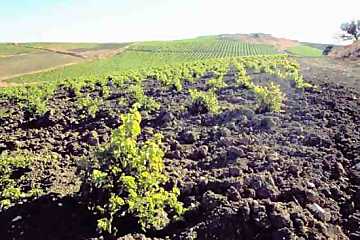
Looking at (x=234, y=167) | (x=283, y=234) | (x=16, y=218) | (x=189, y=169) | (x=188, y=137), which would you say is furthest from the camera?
(x=188, y=137)

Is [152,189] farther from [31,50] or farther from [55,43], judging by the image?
[55,43]

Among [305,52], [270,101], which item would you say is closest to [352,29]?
[305,52]

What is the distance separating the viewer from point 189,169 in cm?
944

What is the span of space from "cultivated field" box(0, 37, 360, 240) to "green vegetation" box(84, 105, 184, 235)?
2cm

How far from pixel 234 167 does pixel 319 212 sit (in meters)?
1.98

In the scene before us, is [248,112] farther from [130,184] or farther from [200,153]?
[130,184]

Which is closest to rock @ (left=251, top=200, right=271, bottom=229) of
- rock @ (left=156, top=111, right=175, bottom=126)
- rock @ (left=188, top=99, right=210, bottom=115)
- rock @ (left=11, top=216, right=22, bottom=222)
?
rock @ (left=11, top=216, right=22, bottom=222)

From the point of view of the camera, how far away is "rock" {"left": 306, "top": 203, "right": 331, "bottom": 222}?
7111mm

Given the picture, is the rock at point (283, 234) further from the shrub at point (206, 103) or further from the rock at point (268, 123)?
the shrub at point (206, 103)

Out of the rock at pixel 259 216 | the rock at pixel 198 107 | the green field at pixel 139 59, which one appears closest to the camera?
the rock at pixel 259 216

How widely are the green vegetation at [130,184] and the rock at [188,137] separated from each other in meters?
3.00

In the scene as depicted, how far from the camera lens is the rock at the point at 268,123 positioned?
1168 centimetres

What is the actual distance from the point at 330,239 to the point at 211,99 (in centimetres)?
786

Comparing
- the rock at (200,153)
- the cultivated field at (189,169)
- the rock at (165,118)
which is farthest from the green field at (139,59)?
the rock at (200,153)
